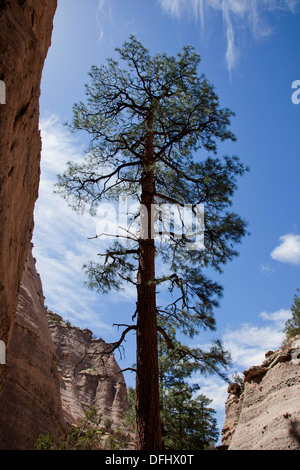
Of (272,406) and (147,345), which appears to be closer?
(147,345)

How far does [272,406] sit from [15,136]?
817 centimetres

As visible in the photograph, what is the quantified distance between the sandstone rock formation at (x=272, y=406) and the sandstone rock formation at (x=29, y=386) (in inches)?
252

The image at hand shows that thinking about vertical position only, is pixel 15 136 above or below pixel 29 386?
above

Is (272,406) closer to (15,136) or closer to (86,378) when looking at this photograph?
(15,136)

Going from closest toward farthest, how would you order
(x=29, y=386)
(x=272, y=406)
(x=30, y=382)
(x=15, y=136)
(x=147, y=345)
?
(x=15, y=136) < (x=147, y=345) < (x=272, y=406) < (x=29, y=386) < (x=30, y=382)

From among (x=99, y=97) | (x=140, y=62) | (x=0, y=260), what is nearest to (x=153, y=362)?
(x=0, y=260)

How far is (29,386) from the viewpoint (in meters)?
12.2

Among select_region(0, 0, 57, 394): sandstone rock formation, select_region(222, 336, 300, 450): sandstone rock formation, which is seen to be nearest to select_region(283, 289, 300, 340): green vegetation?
select_region(222, 336, 300, 450): sandstone rock formation

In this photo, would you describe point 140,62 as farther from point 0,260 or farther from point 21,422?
point 21,422

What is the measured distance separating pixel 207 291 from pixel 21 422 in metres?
7.80

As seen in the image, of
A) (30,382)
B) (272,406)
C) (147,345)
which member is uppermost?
(30,382)

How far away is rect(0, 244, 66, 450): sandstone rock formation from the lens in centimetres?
1070

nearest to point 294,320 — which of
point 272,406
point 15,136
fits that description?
point 272,406

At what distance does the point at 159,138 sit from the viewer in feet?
35.3
